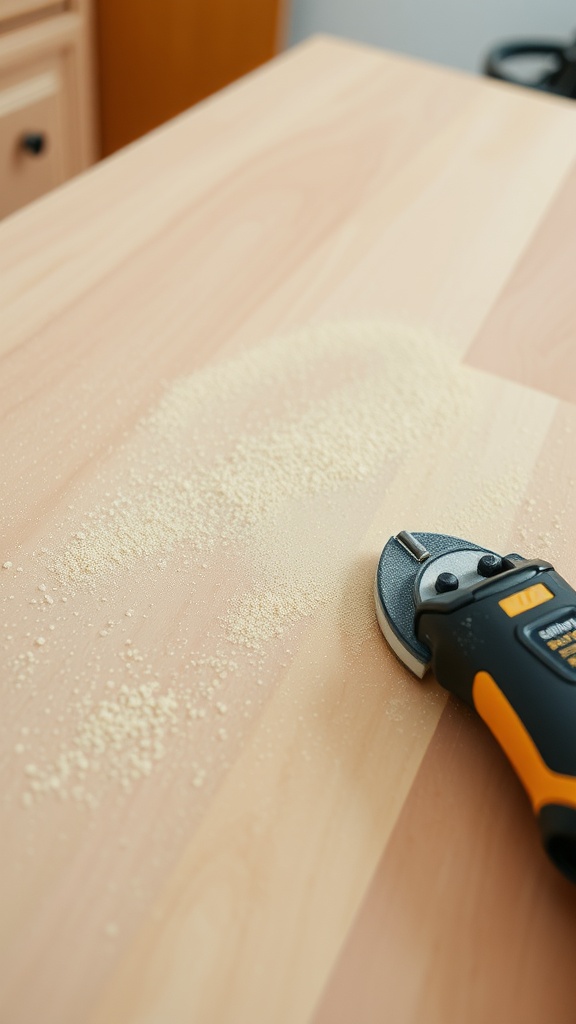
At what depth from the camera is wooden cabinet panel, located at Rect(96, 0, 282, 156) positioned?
2121 millimetres

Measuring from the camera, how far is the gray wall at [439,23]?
2.31 metres

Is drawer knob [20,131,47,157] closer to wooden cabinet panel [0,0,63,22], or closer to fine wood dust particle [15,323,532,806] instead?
wooden cabinet panel [0,0,63,22]

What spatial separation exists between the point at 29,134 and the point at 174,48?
2.12 ft

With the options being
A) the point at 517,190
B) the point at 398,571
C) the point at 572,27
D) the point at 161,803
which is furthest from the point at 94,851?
the point at 572,27

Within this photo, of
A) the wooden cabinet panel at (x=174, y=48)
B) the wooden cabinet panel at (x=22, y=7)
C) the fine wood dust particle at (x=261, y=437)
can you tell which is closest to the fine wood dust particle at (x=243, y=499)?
the fine wood dust particle at (x=261, y=437)

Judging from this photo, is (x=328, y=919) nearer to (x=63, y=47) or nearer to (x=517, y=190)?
(x=517, y=190)

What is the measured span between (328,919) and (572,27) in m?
2.63

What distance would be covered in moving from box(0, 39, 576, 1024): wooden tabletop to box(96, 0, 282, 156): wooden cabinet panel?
4.42 ft

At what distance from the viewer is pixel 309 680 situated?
49 centimetres

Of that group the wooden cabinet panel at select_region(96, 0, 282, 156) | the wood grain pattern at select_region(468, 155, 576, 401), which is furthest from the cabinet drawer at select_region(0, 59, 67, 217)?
the wood grain pattern at select_region(468, 155, 576, 401)

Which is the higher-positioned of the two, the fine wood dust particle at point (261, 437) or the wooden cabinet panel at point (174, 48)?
the wooden cabinet panel at point (174, 48)

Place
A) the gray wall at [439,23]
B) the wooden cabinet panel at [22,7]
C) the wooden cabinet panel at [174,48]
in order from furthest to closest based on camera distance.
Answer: the gray wall at [439,23] < the wooden cabinet panel at [174,48] < the wooden cabinet panel at [22,7]

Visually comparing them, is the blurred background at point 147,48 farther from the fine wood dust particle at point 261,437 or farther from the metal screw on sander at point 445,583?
the metal screw on sander at point 445,583

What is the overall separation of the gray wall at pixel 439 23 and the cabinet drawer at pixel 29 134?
107cm
